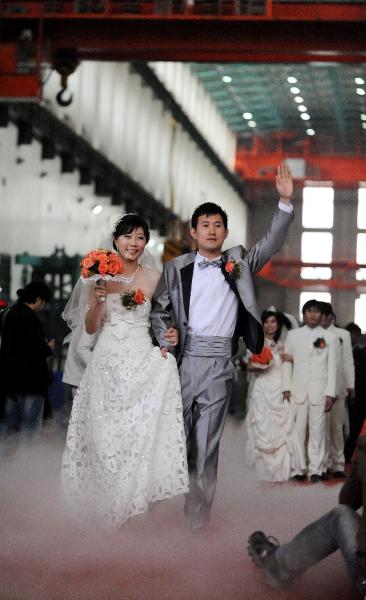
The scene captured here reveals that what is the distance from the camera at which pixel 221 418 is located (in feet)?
22.0

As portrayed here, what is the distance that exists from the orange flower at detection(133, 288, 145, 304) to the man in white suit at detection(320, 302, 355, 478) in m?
5.02

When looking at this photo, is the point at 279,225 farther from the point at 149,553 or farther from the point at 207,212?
the point at 149,553

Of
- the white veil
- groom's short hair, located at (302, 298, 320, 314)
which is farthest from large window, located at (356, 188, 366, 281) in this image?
the white veil

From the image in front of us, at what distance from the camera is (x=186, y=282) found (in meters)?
6.67

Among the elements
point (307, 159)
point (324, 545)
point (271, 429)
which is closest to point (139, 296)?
point (324, 545)

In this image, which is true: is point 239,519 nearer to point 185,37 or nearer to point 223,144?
point 185,37

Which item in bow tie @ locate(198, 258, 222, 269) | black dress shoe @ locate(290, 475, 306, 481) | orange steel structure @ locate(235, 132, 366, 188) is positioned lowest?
black dress shoe @ locate(290, 475, 306, 481)

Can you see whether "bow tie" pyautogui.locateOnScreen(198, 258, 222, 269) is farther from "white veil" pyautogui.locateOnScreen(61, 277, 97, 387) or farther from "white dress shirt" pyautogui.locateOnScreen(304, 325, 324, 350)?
"white dress shirt" pyautogui.locateOnScreen(304, 325, 324, 350)

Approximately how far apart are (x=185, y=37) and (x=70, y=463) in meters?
8.63

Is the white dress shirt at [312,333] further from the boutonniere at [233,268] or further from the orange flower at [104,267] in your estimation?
the orange flower at [104,267]

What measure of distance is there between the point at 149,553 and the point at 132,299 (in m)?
1.51

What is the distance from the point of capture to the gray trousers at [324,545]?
4405 mm

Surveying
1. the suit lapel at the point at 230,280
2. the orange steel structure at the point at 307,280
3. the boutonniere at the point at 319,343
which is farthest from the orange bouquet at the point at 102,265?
the orange steel structure at the point at 307,280

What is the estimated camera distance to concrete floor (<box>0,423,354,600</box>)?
16.3 ft
